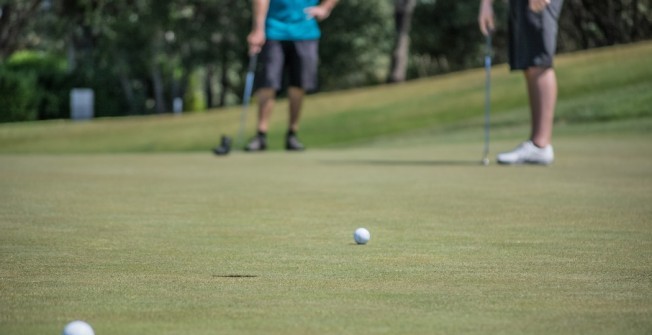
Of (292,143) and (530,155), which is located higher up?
(530,155)

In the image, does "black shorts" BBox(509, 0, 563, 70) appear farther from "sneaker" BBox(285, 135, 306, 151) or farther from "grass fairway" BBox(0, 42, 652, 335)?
"sneaker" BBox(285, 135, 306, 151)

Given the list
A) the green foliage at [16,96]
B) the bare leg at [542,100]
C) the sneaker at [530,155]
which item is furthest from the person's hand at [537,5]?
the green foliage at [16,96]

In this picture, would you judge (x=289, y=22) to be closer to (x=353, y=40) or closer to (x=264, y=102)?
(x=264, y=102)

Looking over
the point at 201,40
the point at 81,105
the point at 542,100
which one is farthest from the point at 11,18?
the point at 542,100

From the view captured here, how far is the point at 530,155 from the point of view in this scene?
1003cm

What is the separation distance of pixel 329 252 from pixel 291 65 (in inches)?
318

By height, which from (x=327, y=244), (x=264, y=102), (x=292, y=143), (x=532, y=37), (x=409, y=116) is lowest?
(x=409, y=116)

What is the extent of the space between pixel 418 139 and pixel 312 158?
16.4 feet

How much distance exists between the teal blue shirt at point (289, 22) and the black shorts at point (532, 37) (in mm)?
3104

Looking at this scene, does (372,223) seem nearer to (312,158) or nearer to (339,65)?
(312,158)

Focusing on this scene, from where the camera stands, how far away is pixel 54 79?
48.7 m

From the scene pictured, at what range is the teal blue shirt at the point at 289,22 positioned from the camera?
41.4 feet

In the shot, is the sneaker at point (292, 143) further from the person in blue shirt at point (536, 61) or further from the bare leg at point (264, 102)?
the person in blue shirt at point (536, 61)

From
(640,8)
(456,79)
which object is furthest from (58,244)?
(640,8)
